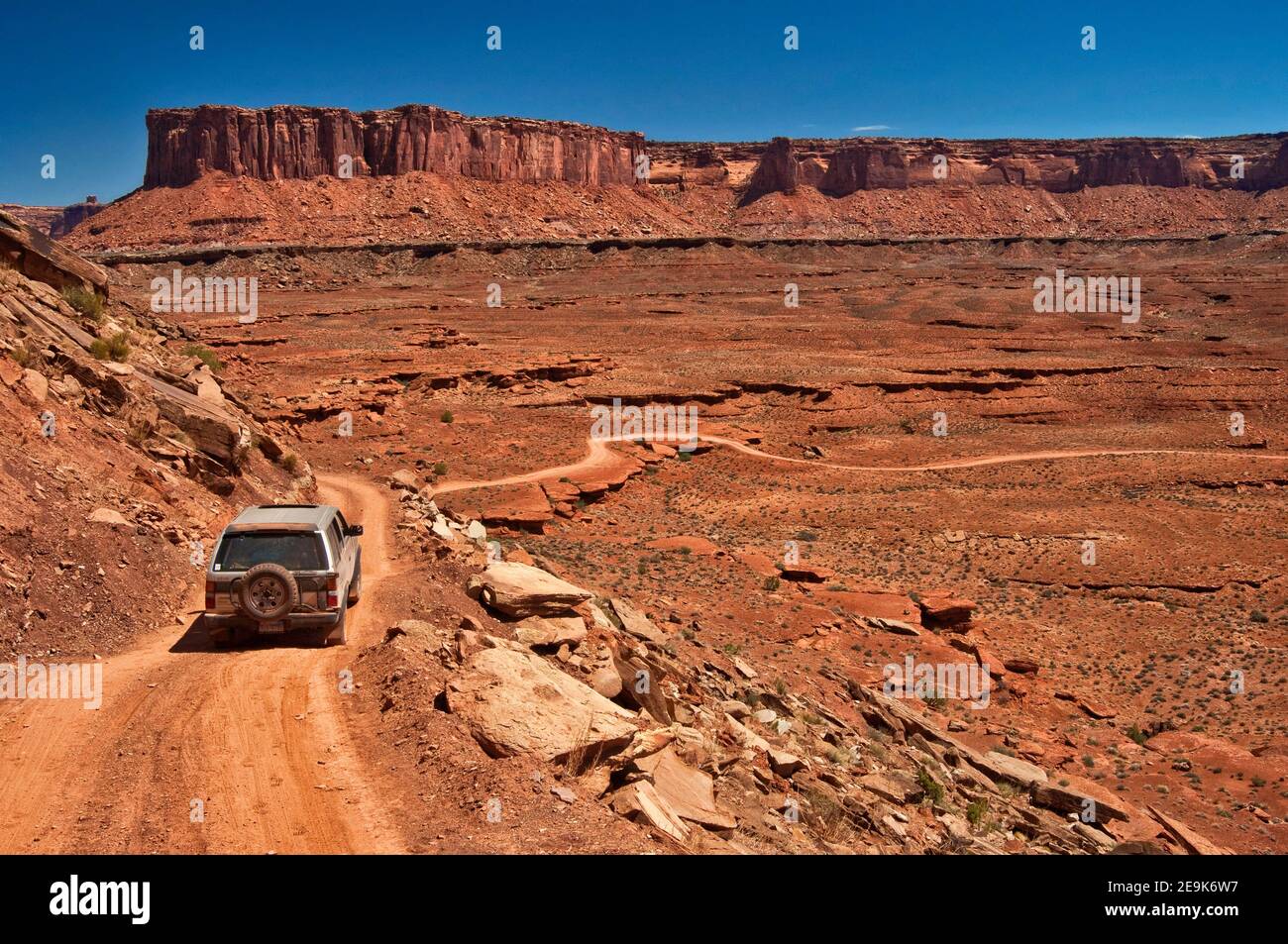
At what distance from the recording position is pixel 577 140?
134 meters

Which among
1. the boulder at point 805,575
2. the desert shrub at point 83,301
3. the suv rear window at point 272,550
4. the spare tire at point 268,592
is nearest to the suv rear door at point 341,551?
the suv rear window at point 272,550

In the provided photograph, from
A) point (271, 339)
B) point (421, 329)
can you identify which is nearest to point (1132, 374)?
point (421, 329)

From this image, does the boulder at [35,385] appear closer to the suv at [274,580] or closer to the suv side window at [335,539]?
the suv at [274,580]

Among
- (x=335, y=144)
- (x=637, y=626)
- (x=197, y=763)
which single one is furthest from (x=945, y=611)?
(x=335, y=144)

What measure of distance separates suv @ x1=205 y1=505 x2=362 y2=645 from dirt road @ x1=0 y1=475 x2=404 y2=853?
0.34 metres

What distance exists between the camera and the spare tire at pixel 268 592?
9.70m

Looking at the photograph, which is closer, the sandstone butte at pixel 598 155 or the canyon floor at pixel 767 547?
the canyon floor at pixel 767 547

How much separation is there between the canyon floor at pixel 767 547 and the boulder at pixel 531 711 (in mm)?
243

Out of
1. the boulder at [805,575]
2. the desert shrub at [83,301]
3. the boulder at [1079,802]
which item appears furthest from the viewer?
the boulder at [805,575]

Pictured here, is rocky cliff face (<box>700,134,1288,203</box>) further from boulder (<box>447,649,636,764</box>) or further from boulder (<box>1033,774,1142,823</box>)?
boulder (<box>447,649,636,764</box>)

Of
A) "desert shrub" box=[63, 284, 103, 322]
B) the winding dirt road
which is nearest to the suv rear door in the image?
"desert shrub" box=[63, 284, 103, 322]

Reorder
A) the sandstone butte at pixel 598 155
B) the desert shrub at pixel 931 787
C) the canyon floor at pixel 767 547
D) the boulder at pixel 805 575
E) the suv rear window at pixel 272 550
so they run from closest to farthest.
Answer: the canyon floor at pixel 767 547, the suv rear window at pixel 272 550, the desert shrub at pixel 931 787, the boulder at pixel 805 575, the sandstone butte at pixel 598 155
